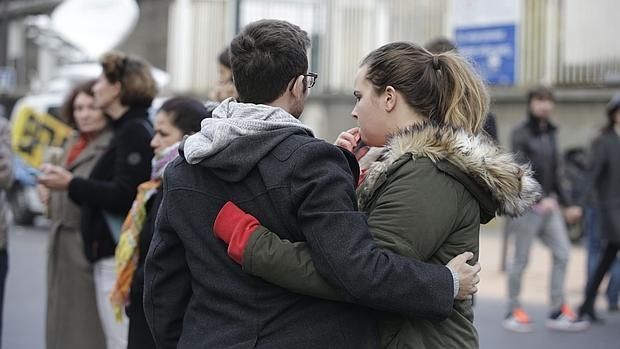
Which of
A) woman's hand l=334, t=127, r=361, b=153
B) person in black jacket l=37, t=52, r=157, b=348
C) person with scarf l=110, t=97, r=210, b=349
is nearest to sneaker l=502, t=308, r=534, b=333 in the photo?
person in black jacket l=37, t=52, r=157, b=348

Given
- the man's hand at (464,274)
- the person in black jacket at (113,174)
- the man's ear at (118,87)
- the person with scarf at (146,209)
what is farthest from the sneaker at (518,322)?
the man's hand at (464,274)

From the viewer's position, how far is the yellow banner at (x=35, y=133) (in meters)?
17.4

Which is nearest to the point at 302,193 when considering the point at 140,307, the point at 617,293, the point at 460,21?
the point at 140,307

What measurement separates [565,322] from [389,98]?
6.27 metres

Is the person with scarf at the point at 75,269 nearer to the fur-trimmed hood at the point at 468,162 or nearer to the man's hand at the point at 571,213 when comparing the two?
the fur-trimmed hood at the point at 468,162

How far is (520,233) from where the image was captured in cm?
852

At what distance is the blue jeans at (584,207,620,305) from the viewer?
9.35 m

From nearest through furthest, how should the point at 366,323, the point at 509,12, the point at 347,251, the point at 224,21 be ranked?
the point at 347,251, the point at 366,323, the point at 509,12, the point at 224,21

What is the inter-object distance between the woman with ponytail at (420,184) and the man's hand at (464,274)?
0.03 metres

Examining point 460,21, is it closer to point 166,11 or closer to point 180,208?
point 166,11

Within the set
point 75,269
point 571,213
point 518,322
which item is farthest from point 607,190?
point 75,269

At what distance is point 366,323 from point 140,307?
66.5 inches

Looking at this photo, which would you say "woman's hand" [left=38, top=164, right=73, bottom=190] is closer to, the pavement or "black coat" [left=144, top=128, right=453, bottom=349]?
"black coat" [left=144, top=128, right=453, bottom=349]

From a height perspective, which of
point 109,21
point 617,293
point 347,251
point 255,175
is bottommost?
point 617,293
